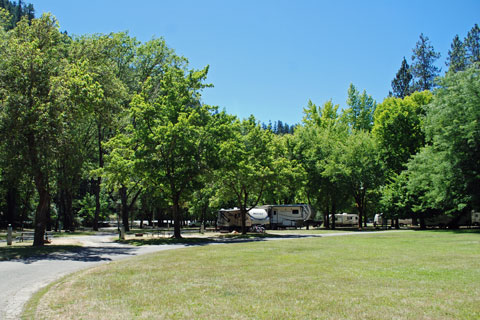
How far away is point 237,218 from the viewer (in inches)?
1789

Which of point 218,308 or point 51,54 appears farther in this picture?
point 51,54

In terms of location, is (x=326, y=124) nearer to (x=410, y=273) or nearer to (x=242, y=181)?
(x=242, y=181)

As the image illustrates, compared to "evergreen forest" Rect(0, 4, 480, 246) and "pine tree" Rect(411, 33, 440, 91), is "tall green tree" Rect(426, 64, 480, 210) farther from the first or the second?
"pine tree" Rect(411, 33, 440, 91)

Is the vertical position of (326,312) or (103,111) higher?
(103,111)

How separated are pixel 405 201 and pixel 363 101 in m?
28.0

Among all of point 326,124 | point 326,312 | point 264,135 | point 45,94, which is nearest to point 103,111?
point 45,94

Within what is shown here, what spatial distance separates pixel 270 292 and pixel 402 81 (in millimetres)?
68953

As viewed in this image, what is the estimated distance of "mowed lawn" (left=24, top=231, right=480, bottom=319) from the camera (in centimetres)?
696

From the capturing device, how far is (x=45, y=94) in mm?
20719

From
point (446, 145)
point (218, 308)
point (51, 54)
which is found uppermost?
point (51, 54)

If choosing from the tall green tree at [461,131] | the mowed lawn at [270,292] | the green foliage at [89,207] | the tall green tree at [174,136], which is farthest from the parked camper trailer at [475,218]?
the green foliage at [89,207]

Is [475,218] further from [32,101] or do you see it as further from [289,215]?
[32,101]

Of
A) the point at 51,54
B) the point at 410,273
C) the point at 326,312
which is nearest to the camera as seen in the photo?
the point at 326,312

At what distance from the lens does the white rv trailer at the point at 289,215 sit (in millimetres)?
50656
